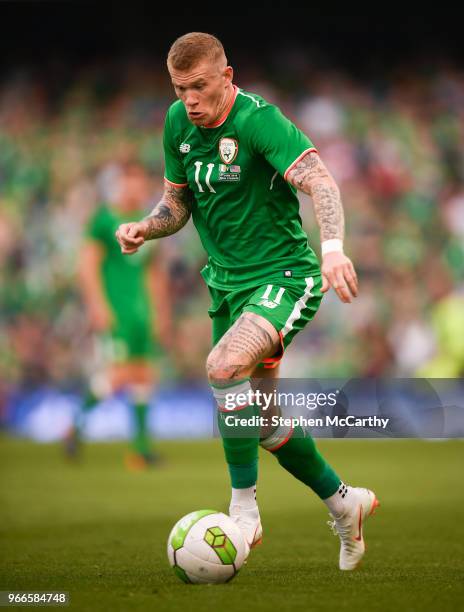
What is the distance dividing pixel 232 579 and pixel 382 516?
2759 mm

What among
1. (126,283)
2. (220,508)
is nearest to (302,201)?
(126,283)

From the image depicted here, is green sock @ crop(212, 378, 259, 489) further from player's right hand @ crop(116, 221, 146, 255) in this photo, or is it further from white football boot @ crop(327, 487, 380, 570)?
player's right hand @ crop(116, 221, 146, 255)

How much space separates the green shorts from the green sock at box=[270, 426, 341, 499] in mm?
356

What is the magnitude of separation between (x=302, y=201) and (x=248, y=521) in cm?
1110

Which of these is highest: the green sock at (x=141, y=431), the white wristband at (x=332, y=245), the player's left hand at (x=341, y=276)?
the white wristband at (x=332, y=245)

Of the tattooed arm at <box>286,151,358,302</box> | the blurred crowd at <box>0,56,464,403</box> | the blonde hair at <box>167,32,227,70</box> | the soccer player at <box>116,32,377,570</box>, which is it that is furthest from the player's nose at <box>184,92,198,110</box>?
the blurred crowd at <box>0,56,464,403</box>

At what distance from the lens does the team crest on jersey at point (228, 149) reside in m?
4.92

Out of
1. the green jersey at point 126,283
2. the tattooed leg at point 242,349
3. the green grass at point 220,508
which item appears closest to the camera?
the green grass at point 220,508

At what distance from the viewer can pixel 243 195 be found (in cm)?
498

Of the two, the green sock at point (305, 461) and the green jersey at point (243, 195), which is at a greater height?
the green jersey at point (243, 195)

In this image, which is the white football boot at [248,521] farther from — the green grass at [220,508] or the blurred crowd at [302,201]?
the blurred crowd at [302,201]

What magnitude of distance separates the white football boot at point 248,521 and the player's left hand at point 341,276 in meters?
1.22

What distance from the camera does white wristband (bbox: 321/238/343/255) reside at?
14.3ft

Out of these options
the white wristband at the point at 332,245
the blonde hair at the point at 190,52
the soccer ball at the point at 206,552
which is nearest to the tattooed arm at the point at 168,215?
the blonde hair at the point at 190,52
